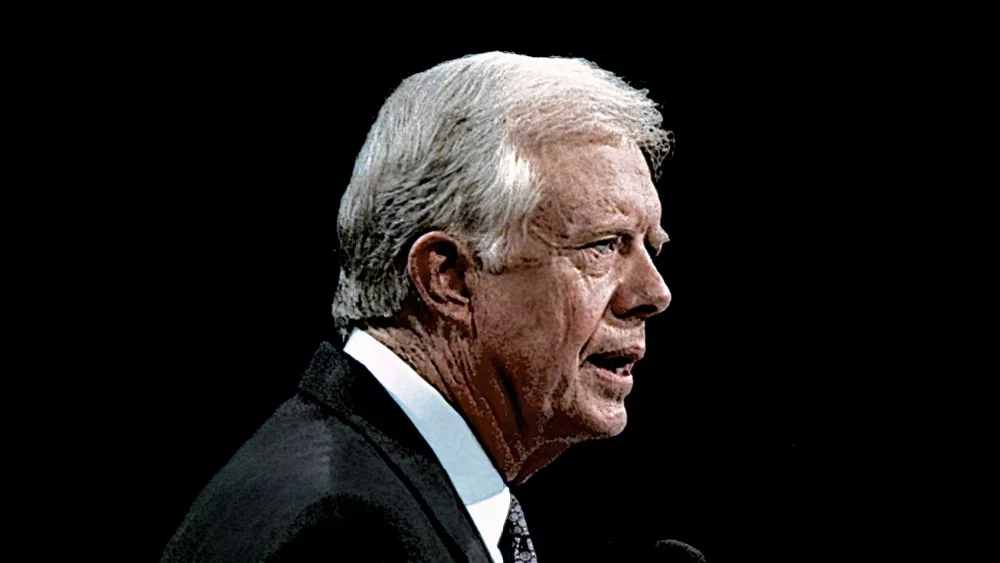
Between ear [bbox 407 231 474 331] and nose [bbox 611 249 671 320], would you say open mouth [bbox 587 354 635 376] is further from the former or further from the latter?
ear [bbox 407 231 474 331]

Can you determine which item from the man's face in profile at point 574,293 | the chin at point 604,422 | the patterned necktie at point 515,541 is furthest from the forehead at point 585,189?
the patterned necktie at point 515,541

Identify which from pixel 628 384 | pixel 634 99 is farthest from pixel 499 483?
pixel 634 99

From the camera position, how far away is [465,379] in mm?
1702

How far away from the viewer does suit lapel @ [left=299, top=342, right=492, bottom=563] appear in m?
1.58

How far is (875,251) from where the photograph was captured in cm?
260

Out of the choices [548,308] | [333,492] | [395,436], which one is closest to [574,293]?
[548,308]

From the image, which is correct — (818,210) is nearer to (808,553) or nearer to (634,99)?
(808,553)

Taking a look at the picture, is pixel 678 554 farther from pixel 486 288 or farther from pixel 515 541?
pixel 486 288

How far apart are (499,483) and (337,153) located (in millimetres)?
789

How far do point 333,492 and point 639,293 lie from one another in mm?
471

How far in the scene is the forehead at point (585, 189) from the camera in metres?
1.67

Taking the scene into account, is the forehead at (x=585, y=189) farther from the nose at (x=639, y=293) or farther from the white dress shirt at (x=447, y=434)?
the white dress shirt at (x=447, y=434)

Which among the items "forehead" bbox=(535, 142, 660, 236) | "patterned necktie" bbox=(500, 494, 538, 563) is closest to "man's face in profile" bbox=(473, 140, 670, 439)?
"forehead" bbox=(535, 142, 660, 236)

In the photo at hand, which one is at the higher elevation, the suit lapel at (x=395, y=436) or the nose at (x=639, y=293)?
the nose at (x=639, y=293)
